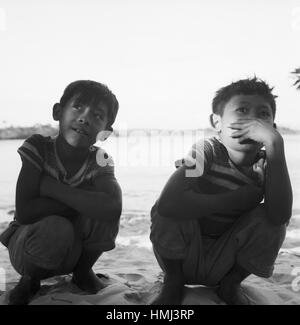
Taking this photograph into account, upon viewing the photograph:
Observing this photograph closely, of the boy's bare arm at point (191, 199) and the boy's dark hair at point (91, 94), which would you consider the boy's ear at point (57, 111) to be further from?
the boy's bare arm at point (191, 199)

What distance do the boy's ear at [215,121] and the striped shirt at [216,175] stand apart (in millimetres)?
123

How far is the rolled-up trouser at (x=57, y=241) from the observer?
5.64 ft

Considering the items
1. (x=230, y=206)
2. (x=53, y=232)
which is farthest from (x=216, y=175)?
(x=53, y=232)

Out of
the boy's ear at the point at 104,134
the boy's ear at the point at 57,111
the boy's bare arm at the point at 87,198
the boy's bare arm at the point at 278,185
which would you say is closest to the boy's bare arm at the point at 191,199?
the boy's bare arm at the point at 278,185

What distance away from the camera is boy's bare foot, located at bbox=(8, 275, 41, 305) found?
1700mm

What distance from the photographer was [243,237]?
1742 millimetres

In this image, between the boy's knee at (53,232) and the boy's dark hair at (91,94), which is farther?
the boy's dark hair at (91,94)

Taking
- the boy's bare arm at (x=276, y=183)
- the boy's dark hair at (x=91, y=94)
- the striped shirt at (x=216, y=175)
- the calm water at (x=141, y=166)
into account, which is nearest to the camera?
the boy's bare arm at (x=276, y=183)

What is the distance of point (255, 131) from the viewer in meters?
1.74

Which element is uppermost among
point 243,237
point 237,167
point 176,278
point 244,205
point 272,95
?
point 272,95
